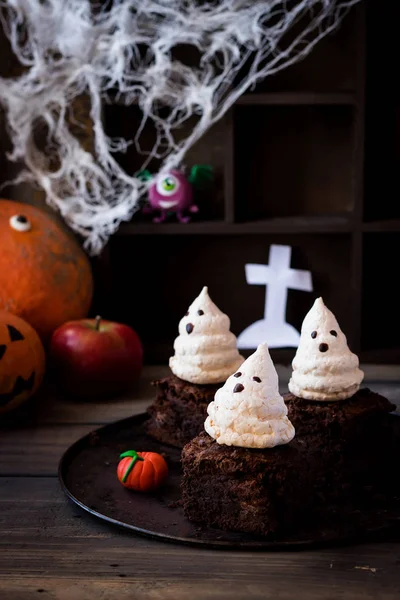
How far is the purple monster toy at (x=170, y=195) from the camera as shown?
2068 millimetres

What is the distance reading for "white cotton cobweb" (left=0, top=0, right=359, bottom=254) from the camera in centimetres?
194

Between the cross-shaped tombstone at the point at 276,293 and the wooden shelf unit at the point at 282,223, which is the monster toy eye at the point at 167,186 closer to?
the wooden shelf unit at the point at 282,223

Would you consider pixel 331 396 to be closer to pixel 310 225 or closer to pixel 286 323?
pixel 310 225

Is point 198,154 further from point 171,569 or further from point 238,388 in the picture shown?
point 171,569

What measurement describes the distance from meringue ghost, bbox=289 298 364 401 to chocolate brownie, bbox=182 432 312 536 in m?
0.15

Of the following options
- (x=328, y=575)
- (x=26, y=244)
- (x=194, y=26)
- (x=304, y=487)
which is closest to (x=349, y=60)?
(x=194, y=26)

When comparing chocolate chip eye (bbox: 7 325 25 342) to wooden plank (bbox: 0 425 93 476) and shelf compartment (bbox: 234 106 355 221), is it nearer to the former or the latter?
wooden plank (bbox: 0 425 93 476)

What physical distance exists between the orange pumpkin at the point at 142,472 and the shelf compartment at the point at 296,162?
3.42 feet

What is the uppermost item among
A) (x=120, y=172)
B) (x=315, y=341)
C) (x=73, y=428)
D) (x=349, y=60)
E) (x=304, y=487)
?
(x=349, y=60)

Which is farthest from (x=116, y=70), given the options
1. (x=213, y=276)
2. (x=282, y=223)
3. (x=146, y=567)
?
(x=146, y=567)

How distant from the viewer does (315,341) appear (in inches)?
51.9

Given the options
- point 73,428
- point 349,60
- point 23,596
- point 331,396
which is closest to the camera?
point 23,596

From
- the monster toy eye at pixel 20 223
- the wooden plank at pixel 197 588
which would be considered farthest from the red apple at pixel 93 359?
the wooden plank at pixel 197 588

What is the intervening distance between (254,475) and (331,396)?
0.25 meters
